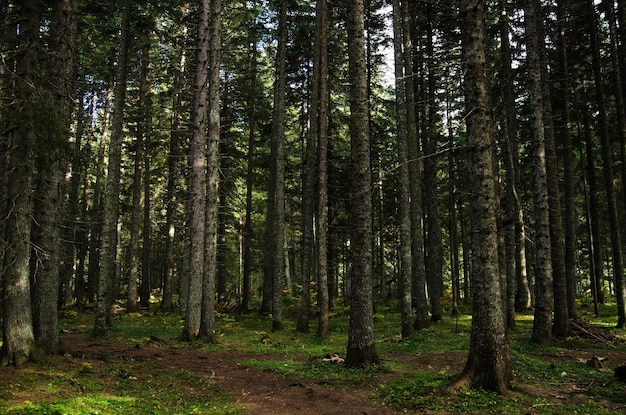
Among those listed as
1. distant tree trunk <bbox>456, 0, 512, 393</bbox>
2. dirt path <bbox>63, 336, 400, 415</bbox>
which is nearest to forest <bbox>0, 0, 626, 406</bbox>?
distant tree trunk <bbox>456, 0, 512, 393</bbox>

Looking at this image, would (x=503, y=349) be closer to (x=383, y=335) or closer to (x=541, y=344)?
(x=541, y=344)

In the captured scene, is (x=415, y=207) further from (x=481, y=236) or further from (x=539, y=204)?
(x=481, y=236)

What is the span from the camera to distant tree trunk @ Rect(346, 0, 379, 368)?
9.55 meters

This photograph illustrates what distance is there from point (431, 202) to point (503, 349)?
13.2 metres

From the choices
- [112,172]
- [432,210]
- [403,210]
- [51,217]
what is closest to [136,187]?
[112,172]

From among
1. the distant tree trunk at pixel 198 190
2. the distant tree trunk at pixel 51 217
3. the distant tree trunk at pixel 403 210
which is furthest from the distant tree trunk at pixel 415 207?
the distant tree trunk at pixel 51 217

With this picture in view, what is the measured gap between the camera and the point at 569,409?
21.5 feet

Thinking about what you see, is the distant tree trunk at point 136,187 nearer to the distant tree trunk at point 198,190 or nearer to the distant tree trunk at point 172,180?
the distant tree trunk at point 172,180

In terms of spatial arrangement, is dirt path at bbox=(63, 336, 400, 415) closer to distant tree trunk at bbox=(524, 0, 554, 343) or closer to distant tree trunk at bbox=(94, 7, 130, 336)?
distant tree trunk at bbox=(94, 7, 130, 336)

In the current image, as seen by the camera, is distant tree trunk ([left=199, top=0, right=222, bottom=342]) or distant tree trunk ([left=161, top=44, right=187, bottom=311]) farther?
distant tree trunk ([left=161, top=44, right=187, bottom=311])

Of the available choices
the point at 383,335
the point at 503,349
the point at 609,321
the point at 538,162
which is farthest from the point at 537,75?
the point at 609,321

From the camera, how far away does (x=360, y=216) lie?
9812mm

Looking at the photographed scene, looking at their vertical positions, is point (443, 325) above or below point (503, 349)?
below

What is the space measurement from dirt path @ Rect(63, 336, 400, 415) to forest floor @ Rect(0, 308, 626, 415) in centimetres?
2
